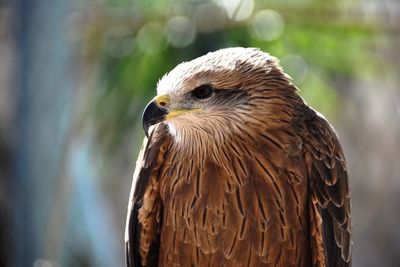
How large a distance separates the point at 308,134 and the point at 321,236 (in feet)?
1.73

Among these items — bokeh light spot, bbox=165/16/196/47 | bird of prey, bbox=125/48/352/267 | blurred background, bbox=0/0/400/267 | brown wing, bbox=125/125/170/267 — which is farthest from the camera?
bokeh light spot, bbox=165/16/196/47

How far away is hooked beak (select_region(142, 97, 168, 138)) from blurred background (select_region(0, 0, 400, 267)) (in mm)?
2397

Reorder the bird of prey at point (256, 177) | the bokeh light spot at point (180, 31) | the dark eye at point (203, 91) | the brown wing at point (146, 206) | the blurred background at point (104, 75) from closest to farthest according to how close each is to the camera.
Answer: the dark eye at point (203, 91) → the bird of prey at point (256, 177) → the brown wing at point (146, 206) → the blurred background at point (104, 75) → the bokeh light spot at point (180, 31)

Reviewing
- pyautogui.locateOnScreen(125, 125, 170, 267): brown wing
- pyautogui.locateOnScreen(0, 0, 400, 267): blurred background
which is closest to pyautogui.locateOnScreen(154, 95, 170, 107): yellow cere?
pyautogui.locateOnScreen(125, 125, 170, 267): brown wing

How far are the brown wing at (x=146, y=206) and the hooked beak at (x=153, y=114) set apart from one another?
0.37 meters

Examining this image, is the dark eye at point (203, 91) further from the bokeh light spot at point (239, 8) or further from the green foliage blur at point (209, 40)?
the bokeh light spot at point (239, 8)

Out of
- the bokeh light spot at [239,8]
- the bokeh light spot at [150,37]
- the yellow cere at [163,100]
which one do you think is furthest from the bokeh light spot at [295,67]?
the yellow cere at [163,100]

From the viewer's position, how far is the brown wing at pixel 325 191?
4.68 meters

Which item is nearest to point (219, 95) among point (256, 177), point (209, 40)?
point (256, 177)

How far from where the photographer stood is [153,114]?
173 inches

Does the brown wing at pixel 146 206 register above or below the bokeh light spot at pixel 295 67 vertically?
below

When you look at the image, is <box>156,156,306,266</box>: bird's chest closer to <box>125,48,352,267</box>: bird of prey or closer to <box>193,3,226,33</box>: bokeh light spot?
<box>125,48,352,267</box>: bird of prey

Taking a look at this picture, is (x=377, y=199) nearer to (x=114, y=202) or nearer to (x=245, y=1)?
(x=114, y=202)

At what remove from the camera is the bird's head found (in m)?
4.47
